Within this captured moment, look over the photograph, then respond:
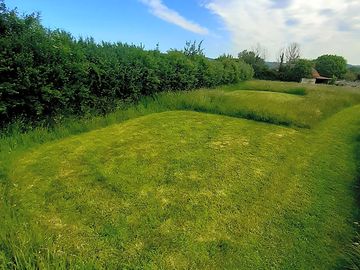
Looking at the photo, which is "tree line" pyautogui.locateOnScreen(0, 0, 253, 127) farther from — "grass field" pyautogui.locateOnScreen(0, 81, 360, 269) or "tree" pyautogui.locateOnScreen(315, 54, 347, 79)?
"tree" pyautogui.locateOnScreen(315, 54, 347, 79)

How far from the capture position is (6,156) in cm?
632

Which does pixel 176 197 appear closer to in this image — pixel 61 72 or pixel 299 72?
pixel 61 72

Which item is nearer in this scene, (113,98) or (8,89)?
(8,89)

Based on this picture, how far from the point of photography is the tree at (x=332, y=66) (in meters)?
65.4

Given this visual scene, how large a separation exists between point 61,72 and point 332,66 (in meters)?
72.0

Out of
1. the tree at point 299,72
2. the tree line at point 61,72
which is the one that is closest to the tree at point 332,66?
the tree at point 299,72

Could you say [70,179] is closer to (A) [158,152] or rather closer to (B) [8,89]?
(A) [158,152]

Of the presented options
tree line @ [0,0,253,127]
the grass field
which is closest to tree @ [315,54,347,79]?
tree line @ [0,0,253,127]

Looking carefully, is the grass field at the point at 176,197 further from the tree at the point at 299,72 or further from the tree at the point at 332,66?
the tree at the point at 332,66

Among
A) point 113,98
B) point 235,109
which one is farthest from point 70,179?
point 235,109

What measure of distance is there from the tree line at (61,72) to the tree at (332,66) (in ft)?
214

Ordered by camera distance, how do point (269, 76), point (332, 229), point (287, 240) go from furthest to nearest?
point (269, 76), point (332, 229), point (287, 240)

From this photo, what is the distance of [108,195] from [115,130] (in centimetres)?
408

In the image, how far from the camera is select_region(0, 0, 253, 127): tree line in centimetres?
738
